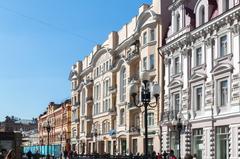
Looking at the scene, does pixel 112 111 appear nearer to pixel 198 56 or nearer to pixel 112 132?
pixel 112 132

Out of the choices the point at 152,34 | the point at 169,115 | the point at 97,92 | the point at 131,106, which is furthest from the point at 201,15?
the point at 97,92

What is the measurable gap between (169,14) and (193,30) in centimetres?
817

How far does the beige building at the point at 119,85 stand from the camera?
1818 inches

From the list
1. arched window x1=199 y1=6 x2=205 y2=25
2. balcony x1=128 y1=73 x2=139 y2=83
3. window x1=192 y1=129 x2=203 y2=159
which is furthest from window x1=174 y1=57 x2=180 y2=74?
balcony x1=128 y1=73 x2=139 y2=83

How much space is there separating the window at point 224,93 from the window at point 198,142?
3.52m

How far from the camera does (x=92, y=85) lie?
70.8 m

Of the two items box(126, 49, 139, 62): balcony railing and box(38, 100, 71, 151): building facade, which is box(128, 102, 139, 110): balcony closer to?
box(126, 49, 139, 62): balcony railing

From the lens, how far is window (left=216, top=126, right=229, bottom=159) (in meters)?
33.8

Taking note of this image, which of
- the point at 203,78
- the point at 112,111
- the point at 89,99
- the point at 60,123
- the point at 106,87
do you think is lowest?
the point at 60,123

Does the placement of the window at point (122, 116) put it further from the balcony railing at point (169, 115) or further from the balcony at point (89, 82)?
the balcony at point (89, 82)

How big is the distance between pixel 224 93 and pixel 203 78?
284 cm

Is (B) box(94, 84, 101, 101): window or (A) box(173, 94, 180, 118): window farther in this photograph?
(B) box(94, 84, 101, 101): window

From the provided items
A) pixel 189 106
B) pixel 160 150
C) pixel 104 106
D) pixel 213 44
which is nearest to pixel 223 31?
pixel 213 44

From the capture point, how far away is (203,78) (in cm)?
3672
